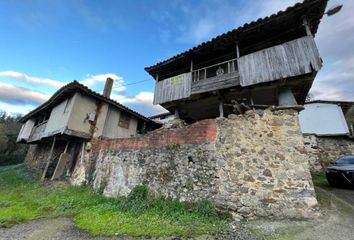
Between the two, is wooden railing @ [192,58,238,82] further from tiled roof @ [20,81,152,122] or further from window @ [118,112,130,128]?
window @ [118,112,130,128]

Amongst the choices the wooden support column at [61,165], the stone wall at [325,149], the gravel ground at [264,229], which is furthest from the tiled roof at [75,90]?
the stone wall at [325,149]

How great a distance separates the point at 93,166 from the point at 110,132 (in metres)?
3.20

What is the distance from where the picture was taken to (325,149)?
43.8 feet

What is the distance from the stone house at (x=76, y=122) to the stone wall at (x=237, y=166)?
5.43 metres

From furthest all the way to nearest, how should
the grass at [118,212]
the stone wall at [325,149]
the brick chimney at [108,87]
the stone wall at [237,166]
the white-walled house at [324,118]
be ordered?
1. the brick chimney at [108,87]
2. the white-walled house at [324,118]
3. the stone wall at [325,149]
4. the stone wall at [237,166]
5. the grass at [118,212]

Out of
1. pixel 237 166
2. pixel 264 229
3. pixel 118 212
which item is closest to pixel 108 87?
pixel 118 212

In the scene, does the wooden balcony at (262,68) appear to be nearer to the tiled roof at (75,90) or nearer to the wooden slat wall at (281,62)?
the wooden slat wall at (281,62)

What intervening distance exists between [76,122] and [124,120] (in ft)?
12.1

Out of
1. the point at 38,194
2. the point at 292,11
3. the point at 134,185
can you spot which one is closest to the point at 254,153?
the point at 134,185

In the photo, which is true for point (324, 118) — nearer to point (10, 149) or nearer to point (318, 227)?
point (318, 227)

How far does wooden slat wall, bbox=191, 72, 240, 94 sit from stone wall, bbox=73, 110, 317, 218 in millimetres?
2189

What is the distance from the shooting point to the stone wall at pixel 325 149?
509 inches

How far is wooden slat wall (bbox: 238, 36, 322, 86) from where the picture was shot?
271 inches

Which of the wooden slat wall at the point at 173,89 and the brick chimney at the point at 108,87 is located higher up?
the brick chimney at the point at 108,87
